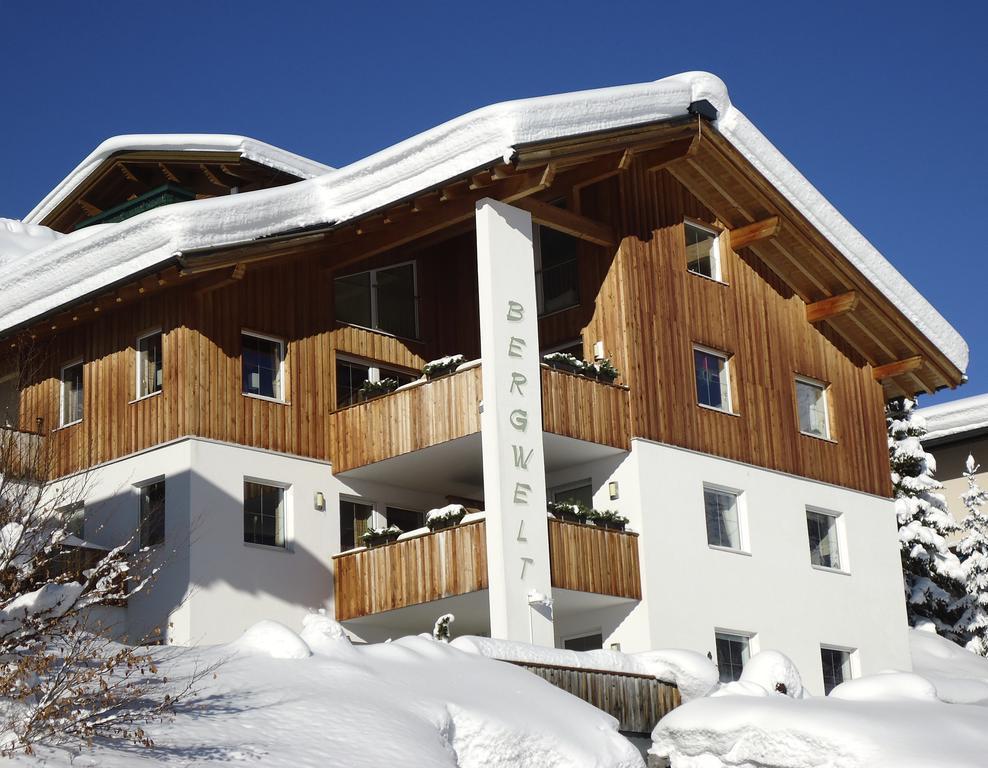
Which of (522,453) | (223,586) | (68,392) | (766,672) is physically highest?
(68,392)

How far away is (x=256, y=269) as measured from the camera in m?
25.1

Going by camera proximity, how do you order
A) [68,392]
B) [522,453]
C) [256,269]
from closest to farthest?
1. [522,453]
2. [256,269]
3. [68,392]

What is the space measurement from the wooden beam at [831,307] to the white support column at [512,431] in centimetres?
800

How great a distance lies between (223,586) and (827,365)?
13500mm

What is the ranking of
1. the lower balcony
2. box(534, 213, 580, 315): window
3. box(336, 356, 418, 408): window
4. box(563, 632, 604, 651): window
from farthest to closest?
box(534, 213, 580, 315): window < box(336, 356, 418, 408): window < box(563, 632, 604, 651): window < the lower balcony

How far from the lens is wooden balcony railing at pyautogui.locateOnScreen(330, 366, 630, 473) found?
24141mm

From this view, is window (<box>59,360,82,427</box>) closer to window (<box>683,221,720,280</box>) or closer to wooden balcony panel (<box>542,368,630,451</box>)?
wooden balcony panel (<box>542,368,630,451</box>)

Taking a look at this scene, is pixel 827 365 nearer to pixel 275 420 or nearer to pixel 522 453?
pixel 522 453

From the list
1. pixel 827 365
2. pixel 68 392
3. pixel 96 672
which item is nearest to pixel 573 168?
pixel 827 365

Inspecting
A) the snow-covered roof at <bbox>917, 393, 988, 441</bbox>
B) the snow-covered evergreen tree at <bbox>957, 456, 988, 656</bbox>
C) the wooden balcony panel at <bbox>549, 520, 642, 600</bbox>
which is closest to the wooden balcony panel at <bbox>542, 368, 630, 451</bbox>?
the wooden balcony panel at <bbox>549, 520, 642, 600</bbox>

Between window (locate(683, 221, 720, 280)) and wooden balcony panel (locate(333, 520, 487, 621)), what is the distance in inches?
309

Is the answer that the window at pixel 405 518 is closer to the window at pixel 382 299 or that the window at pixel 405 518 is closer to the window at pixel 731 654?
the window at pixel 382 299

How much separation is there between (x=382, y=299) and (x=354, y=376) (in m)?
1.86

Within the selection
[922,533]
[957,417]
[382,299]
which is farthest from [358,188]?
[957,417]
